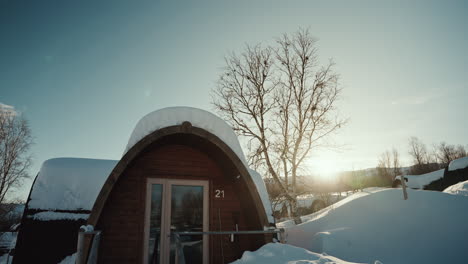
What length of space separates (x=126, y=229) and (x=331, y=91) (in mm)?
12705

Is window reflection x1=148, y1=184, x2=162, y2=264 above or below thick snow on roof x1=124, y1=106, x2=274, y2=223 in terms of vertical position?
below

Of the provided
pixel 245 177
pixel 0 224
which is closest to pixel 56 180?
pixel 245 177

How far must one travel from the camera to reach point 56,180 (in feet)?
19.0

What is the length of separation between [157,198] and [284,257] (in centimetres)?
354

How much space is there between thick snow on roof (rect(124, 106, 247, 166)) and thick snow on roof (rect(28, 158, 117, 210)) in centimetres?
156

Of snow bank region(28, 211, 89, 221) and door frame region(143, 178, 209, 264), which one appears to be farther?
door frame region(143, 178, 209, 264)

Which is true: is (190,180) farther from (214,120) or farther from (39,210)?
(39,210)

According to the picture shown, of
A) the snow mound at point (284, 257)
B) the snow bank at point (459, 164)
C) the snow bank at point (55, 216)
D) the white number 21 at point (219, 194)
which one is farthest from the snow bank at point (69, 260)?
the snow bank at point (459, 164)

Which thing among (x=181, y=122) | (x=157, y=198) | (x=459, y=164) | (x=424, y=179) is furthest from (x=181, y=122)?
(x=424, y=179)

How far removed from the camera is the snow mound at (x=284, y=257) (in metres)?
3.82

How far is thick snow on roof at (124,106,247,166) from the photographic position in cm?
557

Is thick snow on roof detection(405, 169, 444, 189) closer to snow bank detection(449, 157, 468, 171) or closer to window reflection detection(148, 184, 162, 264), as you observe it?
snow bank detection(449, 157, 468, 171)

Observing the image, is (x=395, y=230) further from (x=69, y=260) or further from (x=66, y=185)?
(x=66, y=185)

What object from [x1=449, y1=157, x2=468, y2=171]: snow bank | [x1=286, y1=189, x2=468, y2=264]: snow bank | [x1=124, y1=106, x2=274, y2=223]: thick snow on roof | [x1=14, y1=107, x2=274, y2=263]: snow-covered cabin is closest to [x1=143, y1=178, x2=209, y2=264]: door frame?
[x1=14, y1=107, x2=274, y2=263]: snow-covered cabin
